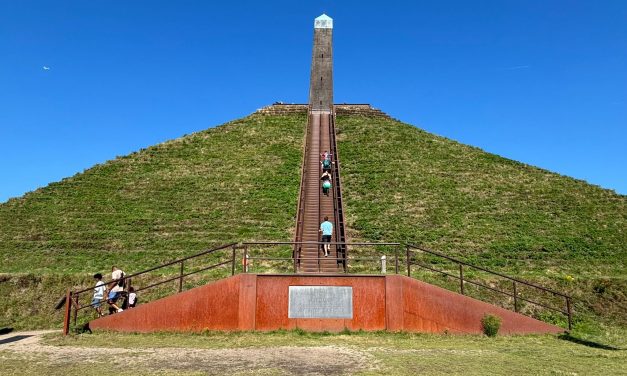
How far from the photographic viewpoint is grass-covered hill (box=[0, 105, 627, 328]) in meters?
18.4

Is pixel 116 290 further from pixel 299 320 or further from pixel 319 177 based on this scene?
pixel 319 177

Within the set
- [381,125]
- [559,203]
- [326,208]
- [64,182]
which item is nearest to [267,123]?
[381,125]

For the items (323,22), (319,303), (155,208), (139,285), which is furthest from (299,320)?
(323,22)

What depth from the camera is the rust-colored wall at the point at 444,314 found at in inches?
492

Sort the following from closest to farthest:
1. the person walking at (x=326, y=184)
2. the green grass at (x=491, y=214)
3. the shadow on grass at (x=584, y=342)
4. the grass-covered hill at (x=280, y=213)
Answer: the shadow on grass at (x=584, y=342), the green grass at (x=491, y=214), the grass-covered hill at (x=280, y=213), the person walking at (x=326, y=184)

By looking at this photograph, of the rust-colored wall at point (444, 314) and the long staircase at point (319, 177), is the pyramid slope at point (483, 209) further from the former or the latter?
the rust-colored wall at point (444, 314)

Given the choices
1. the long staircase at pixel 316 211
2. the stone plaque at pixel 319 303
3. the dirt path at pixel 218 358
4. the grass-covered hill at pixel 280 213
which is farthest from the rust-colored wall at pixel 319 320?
the grass-covered hill at pixel 280 213

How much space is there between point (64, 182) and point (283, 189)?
1378 cm

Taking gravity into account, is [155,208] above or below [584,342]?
above

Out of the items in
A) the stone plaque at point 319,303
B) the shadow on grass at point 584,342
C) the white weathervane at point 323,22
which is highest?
the white weathervane at point 323,22

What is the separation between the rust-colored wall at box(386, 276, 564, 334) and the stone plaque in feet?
4.08

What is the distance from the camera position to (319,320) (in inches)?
491

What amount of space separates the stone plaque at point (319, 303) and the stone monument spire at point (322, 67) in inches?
1230

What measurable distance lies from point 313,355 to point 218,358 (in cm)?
199
